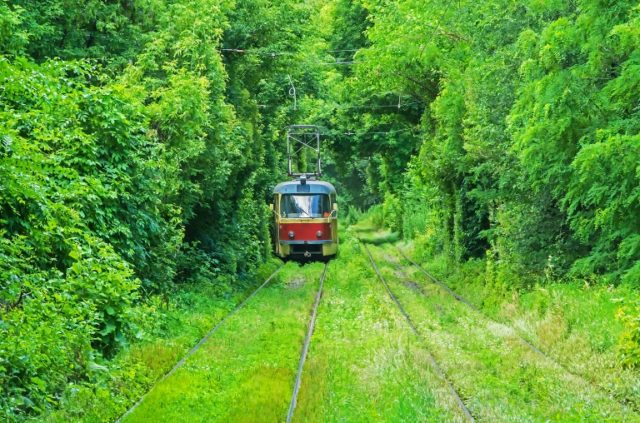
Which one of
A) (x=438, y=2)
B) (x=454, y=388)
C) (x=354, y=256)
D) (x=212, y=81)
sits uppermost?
(x=438, y=2)

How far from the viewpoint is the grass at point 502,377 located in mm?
9648

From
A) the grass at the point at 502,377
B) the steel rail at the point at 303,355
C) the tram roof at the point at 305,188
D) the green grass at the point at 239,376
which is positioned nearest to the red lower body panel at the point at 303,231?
the tram roof at the point at 305,188

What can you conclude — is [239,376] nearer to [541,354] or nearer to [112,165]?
[112,165]

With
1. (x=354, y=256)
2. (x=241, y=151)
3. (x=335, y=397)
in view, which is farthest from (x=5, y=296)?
(x=354, y=256)

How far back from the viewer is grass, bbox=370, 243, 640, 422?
9.65m

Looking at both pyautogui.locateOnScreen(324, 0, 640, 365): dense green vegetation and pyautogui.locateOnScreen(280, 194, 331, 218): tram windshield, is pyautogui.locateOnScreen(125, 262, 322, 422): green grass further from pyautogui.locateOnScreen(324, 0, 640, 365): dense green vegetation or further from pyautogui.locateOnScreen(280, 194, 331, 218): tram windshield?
pyautogui.locateOnScreen(280, 194, 331, 218): tram windshield

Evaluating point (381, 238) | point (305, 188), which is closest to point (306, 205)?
point (305, 188)

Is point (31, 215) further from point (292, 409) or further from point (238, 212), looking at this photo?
point (238, 212)

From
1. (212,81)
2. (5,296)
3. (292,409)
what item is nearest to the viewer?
(5,296)

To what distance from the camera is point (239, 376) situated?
11.9 metres

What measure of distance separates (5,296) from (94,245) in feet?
12.1

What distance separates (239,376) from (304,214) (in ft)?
64.6

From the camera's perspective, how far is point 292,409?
9.98 m

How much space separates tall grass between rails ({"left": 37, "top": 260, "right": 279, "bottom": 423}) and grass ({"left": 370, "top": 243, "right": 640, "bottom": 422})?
13.8 ft
